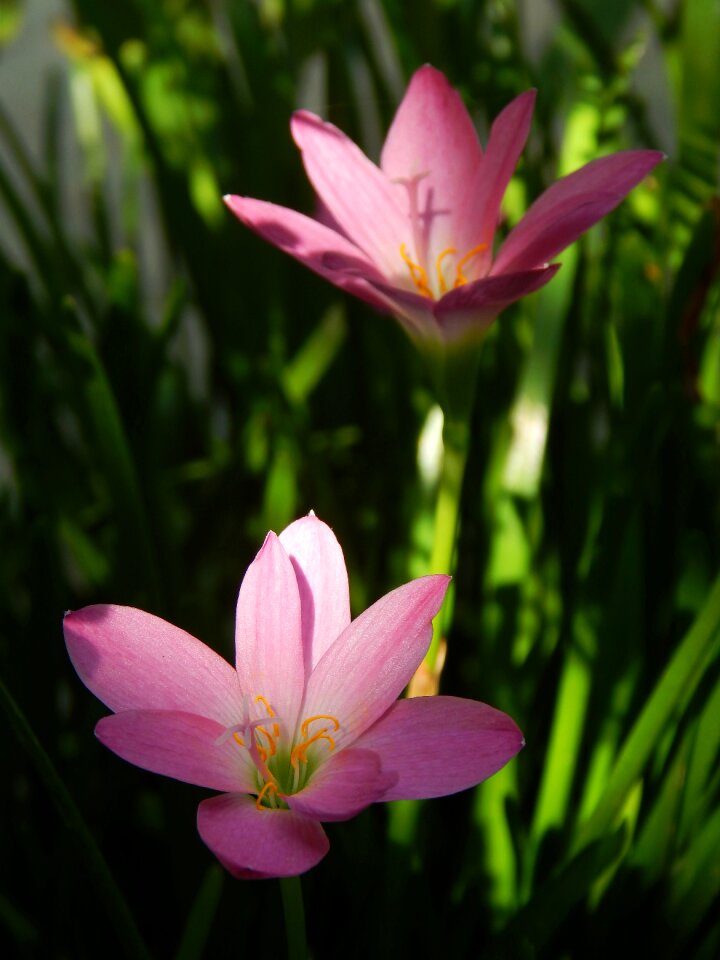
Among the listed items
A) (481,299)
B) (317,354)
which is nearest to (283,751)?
(481,299)

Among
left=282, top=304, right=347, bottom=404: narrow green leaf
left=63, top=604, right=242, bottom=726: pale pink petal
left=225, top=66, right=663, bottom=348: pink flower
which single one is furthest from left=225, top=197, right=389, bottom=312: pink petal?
left=282, top=304, right=347, bottom=404: narrow green leaf

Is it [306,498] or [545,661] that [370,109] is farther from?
[545,661]

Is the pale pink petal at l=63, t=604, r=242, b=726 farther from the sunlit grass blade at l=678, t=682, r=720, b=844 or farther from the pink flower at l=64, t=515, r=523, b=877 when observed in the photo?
the sunlit grass blade at l=678, t=682, r=720, b=844

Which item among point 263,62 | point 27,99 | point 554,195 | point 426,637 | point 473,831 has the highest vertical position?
point 27,99

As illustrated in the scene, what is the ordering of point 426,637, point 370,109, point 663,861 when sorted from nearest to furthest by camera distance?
point 426,637, point 663,861, point 370,109

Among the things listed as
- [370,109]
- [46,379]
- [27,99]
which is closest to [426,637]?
[46,379]

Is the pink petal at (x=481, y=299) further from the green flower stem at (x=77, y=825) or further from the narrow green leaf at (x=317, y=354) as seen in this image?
the narrow green leaf at (x=317, y=354)
